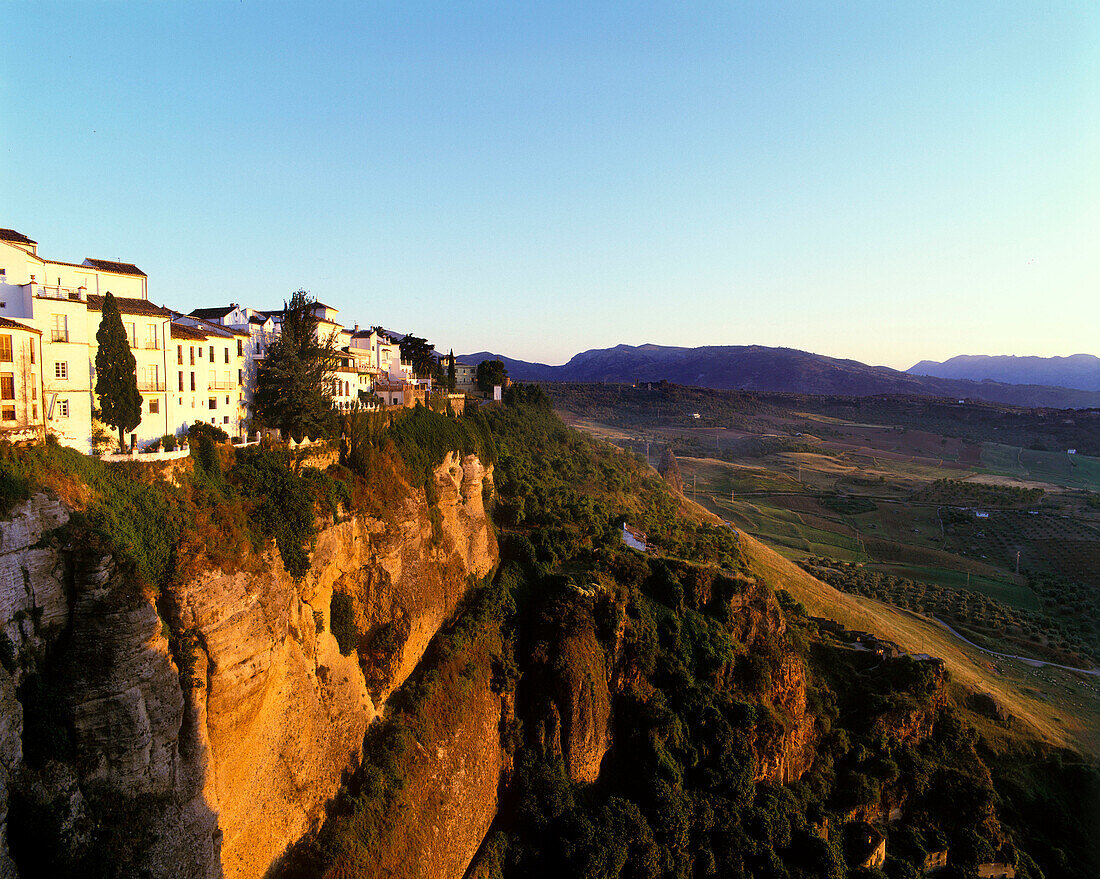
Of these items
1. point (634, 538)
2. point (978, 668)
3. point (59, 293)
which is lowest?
point (978, 668)

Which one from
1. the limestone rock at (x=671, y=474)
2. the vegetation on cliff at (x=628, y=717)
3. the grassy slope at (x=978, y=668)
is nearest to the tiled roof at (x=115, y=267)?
the vegetation on cliff at (x=628, y=717)

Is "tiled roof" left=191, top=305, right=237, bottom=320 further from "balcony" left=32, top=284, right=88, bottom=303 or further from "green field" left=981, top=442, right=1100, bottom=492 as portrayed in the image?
"green field" left=981, top=442, right=1100, bottom=492

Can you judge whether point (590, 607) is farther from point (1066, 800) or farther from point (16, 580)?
point (1066, 800)

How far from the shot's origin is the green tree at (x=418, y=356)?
2088 inches

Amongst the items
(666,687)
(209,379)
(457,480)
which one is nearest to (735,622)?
(666,687)

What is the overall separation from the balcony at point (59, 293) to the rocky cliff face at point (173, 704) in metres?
8.64

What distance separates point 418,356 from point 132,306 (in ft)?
108

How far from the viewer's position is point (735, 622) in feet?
109

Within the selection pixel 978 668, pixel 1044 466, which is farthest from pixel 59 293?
pixel 1044 466

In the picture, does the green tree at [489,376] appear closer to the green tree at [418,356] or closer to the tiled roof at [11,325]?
the green tree at [418,356]

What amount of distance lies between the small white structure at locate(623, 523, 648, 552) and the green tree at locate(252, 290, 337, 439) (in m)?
21.9

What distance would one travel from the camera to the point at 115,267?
22.0 meters

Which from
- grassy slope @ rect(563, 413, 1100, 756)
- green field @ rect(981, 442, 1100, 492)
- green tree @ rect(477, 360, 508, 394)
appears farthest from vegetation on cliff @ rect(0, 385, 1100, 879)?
green field @ rect(981, 442, 1100, 492)

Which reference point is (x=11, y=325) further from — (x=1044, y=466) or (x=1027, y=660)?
(x=1044, y=466)
